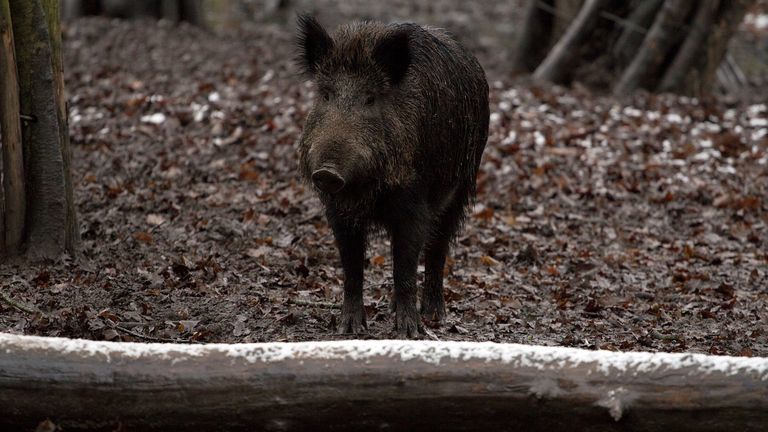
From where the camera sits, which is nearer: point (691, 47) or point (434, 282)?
point (434, 282)

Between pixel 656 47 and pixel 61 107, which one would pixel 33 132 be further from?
pixel 656 47

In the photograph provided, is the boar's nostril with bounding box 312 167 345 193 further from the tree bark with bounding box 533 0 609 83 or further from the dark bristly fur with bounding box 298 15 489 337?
the tree bark with bounding box 533 0 609 83

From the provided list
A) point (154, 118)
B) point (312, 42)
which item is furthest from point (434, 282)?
point (154, 118)

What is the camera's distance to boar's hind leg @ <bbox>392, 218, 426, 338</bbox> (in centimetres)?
545

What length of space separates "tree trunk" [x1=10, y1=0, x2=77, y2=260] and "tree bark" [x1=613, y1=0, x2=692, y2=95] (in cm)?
934

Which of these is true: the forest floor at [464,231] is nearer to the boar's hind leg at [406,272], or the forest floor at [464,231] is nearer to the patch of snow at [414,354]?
the boar's hind leg at [406,272]

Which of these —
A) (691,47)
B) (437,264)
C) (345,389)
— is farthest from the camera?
(691,47)

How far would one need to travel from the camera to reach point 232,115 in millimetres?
11000

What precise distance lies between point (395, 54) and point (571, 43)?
9.58m

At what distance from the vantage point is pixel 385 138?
203 inches

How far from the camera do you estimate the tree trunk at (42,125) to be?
5.95m

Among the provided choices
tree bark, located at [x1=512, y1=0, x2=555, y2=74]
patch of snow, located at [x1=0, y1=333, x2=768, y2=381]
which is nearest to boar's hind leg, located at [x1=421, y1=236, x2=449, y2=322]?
patch of snow, located at [x1=0, y1=333, x2=768, y2=381]

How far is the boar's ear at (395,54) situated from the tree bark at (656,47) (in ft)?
30.0

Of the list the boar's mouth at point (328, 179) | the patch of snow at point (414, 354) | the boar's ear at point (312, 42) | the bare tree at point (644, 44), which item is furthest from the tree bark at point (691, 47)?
the patch of snow at point (414, 354)
